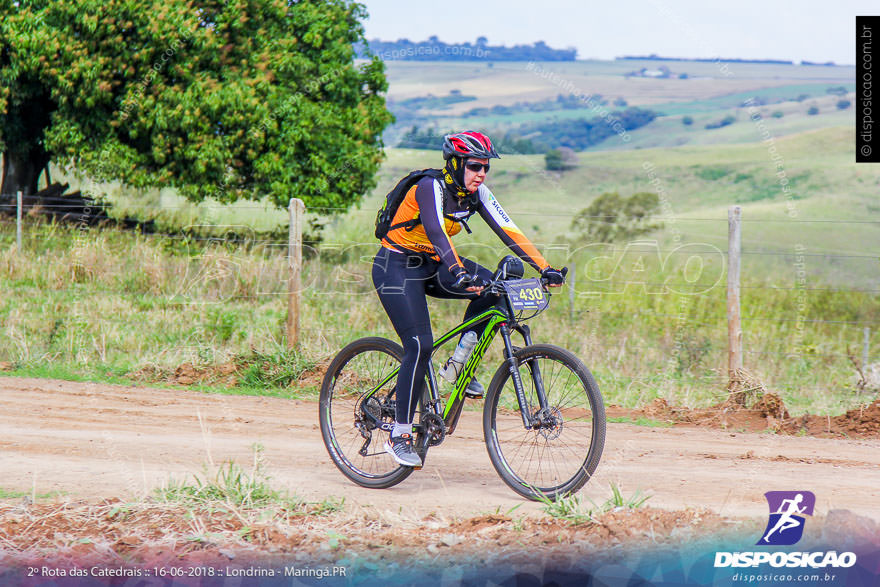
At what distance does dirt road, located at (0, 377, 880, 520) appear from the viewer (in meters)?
5.63

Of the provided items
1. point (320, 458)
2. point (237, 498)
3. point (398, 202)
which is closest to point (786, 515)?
point (398, 202)

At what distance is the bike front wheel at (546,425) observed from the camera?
5.18m

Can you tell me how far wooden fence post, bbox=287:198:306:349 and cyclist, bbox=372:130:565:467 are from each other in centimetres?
492

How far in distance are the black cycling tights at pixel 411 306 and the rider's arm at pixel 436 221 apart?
0.25 m

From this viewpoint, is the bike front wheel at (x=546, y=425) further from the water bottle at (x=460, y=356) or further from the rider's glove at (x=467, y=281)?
the rider's glove at (x=467, y=281)

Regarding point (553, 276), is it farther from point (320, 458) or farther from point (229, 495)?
point (320, 458)

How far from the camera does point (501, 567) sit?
4.30 meters

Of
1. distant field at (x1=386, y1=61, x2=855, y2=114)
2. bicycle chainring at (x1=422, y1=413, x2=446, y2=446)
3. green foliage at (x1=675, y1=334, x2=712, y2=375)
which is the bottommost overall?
green foliage at (x1=675, y1=334, x2=712, y2=375)

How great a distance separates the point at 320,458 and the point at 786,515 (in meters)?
3.42

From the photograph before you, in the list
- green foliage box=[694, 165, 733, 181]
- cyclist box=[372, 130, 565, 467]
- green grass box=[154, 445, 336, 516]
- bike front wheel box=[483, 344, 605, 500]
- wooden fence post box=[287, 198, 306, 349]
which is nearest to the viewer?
green grass box=[154, 445, 336, 516]

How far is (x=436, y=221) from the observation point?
5.34 metres

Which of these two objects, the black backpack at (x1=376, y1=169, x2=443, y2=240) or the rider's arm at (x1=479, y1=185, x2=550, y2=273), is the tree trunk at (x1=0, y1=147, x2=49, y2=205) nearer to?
the black backpack at (x1=376, y1=169, x2=443, y2=240)

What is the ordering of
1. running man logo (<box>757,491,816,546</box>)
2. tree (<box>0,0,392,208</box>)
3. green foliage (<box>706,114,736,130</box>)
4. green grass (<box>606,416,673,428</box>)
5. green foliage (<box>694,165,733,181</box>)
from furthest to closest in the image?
green foliage (<box>706,114,736,130</box>), green foliage (<box>694,165,733,181</box>), tree (<box>0,0,392,208</box>), green grass (<box>606,416,673,428</box>), running man logo (<box>757,491,816,546</box>)

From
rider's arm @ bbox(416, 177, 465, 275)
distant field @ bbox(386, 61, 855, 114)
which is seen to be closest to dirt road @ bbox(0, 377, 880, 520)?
rider's arm @ bbox(416, 177, 465, 275)
